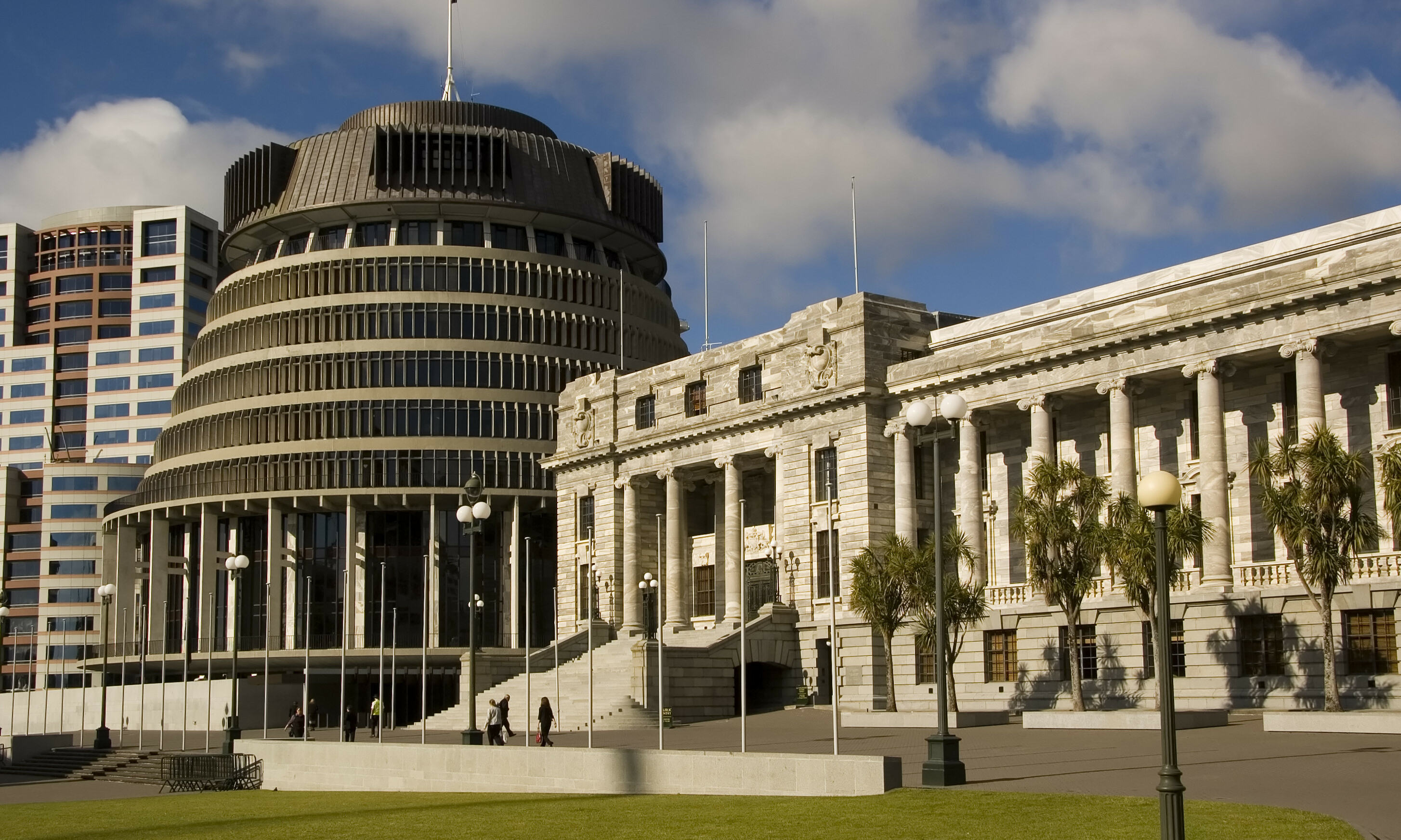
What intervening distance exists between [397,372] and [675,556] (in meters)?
32.7

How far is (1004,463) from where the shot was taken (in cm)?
7100

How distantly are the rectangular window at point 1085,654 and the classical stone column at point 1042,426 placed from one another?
Answer: 717 centimetres

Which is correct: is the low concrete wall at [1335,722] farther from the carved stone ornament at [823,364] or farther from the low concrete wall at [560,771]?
the carved stone ornament at [823,364]

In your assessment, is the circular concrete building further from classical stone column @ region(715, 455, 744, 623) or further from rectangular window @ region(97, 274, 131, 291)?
rectangular window @ region(97, 274, 131, 291)

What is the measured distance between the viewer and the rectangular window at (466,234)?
111375 mm

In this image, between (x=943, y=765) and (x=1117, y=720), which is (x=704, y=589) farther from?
(x=943, y=765)

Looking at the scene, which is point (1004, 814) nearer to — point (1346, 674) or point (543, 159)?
point (1346, 674)

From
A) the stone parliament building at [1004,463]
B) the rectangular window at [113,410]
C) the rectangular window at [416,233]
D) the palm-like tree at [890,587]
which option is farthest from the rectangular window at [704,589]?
the rectangular window at [113,410]

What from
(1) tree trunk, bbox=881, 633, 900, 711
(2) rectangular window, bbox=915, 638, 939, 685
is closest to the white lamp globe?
(1) tree trunk, bbox=881, 633, 900, 711

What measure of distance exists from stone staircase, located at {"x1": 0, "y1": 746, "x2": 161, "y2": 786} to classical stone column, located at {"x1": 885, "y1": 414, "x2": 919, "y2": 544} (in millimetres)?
32910

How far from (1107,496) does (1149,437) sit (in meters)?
9.95

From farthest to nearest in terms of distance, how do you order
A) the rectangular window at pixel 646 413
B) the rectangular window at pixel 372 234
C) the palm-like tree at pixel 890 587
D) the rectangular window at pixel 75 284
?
the rectangular window at pixel 75 284, the rectangular window at pixel 372 234, the rectangular window at pixel 646 413, the palm-like tree at pixel 890 587

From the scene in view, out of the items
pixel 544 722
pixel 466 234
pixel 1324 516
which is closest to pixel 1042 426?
pixel 1324 516

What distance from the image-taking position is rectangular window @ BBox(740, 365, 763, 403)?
261 ft
